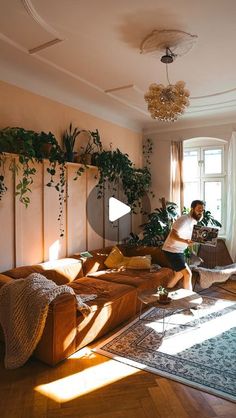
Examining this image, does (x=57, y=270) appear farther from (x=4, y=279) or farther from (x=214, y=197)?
(x=214, y=197)

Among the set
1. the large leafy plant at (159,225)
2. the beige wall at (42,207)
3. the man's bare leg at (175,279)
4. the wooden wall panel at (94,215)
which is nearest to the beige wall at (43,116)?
the beige wall at (42,207)

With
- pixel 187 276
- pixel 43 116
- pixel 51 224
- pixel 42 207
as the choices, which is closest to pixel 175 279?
pixel 187 276

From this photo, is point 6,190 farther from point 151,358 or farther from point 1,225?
point 151,358

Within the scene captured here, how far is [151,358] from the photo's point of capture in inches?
105

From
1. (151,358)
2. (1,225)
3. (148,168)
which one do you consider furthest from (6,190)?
(148,168)

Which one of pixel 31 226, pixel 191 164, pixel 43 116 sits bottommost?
pixel 31 226

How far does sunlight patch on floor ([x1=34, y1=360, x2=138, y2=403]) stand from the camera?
86.7 inches

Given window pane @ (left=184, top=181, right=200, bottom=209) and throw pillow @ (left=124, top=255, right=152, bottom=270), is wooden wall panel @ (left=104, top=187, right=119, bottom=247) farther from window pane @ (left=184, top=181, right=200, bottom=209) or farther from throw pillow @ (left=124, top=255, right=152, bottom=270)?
window pane @ (left=184, top=181, right=200, bottom=209)

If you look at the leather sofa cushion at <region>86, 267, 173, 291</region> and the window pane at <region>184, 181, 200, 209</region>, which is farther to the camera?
the window pane at <region>184, 181, 200, 209</region>

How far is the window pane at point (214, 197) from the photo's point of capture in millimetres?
5758

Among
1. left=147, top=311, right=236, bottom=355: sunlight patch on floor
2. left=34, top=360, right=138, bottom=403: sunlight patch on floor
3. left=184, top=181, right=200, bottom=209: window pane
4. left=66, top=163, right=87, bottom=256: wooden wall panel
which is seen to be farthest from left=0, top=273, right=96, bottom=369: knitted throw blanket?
left=184, top=181, right=200, bottom=209: window pane

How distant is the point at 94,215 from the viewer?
4.81 m

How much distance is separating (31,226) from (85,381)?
1.98 meters

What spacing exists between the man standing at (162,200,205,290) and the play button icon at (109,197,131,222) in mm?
1477
